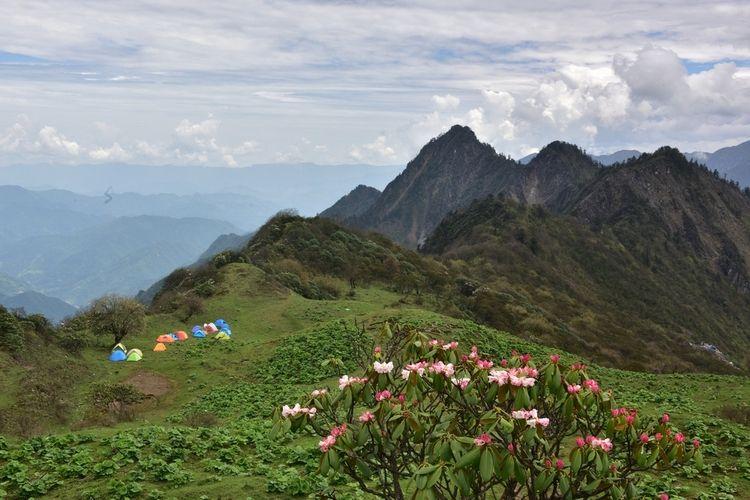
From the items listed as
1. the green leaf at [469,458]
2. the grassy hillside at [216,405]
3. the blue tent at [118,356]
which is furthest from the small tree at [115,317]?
the green leaf at [469,458]

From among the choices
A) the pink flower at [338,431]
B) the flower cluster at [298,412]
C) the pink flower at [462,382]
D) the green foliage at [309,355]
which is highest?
the pink flower at [462,382]

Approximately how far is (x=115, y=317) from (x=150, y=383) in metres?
9.94

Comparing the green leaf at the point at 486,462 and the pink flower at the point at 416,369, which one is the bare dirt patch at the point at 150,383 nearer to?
the pink flower at the point at 416,369

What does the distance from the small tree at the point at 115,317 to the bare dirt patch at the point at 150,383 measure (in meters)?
7.41

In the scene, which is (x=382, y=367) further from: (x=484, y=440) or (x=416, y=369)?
(x=484, y=440)

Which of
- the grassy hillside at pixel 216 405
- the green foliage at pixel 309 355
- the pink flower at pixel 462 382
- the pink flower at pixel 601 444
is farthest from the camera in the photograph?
the green foliage at pixel 309 355

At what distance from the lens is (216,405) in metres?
26.7

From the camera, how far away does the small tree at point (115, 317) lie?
130 feet

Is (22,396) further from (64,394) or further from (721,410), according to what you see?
(721,410)

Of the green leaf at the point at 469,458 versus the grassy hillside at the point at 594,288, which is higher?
the green leaf at the point at 469,458

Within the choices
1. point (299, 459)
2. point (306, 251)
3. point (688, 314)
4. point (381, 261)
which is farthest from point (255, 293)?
point (688, 314)

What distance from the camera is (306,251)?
3147 inches

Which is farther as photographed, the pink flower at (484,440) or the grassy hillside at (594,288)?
the grassy hillside at (594,288)

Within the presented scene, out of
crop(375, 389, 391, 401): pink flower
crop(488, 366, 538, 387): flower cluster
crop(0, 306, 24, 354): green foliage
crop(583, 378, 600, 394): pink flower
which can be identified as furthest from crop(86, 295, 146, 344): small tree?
crop(583, 378, 600, 394): pink flower
